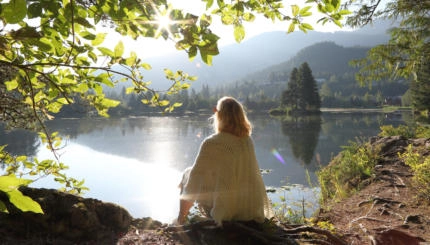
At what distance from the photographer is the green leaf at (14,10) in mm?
633

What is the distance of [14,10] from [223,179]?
2315mm

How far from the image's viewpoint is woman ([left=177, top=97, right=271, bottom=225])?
8.91 feet

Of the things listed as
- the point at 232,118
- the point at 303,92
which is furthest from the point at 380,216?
the point at 303,92

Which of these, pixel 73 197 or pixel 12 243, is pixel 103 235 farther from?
pixel 12 243

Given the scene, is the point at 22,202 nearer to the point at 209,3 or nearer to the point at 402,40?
the point at 209,3

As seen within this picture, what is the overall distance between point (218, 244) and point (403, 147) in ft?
20.7

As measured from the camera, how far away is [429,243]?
278 centimetres

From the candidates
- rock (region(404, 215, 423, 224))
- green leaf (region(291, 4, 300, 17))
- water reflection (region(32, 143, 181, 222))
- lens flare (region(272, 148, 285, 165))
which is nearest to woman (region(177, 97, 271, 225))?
green leaf (region(291, 4, 300, 17))

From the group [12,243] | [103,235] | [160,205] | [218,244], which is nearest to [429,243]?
[218,244]

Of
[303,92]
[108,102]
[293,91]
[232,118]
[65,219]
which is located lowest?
[65,219]

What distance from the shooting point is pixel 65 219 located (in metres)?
2.56

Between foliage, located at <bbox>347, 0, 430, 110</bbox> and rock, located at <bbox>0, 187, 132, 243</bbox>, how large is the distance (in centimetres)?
508

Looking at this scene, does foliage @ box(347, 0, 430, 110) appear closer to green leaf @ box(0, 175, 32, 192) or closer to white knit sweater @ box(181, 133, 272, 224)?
white knit sweater @ box(181, 133, 272, 224)

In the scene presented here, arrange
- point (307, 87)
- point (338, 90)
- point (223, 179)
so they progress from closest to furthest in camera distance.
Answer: point (223, 179) → point (307, 87) → point (338, 90)
